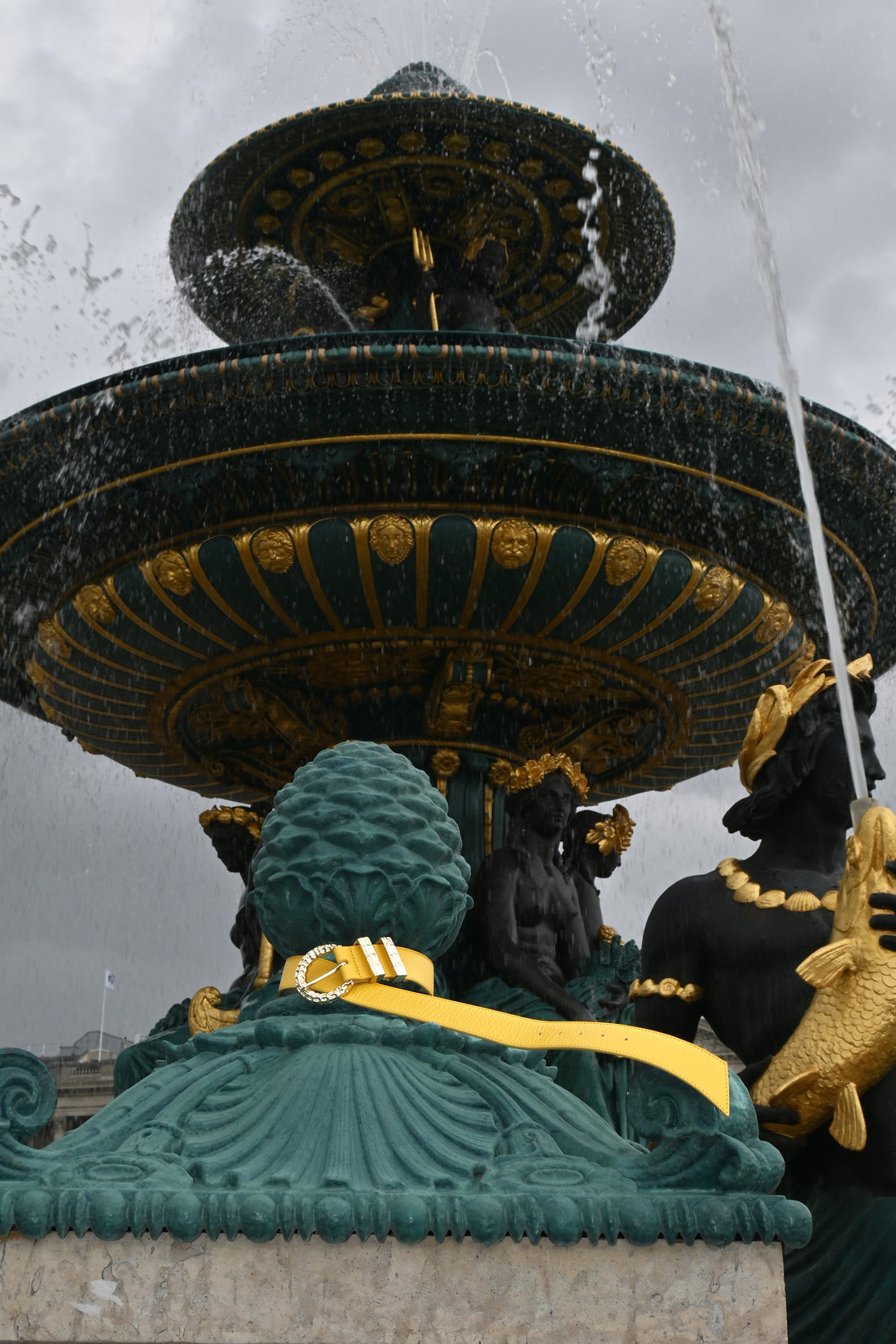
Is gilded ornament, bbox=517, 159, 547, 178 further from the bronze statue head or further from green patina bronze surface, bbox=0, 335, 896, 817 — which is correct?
the bronze statue head

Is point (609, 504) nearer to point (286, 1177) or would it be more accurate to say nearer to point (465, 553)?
point (465, 553)

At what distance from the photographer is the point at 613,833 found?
727cm

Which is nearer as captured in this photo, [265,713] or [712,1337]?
[712,1337]

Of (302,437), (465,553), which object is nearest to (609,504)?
(465,553)

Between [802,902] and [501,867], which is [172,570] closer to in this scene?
[501,867]

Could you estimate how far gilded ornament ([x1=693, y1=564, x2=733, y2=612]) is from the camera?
620cm

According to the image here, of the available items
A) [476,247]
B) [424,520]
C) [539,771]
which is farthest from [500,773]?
[476,247]

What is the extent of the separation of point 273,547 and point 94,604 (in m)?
0.93

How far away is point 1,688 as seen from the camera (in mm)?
8086

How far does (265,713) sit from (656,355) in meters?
2.67

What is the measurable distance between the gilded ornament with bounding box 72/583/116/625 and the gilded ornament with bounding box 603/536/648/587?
84.2 inches

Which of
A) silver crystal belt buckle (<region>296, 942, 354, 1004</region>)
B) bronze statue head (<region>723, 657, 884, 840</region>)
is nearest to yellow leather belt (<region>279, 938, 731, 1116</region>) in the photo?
silver crystal belt buckle (<region>296, 942, 354, 1004</region>)

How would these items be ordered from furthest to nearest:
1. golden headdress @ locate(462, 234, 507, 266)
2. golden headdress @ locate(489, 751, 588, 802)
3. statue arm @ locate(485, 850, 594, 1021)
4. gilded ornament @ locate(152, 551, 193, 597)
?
golden headdress @ locate(462, 234, 507, 266), golden headdress @ locate(489, 751, 588, 802), statue arm @ locate(485, 850, 594, 1021), gilded ornament @ locate(152, 551, 193, 597)

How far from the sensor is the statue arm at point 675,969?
3594 mm
